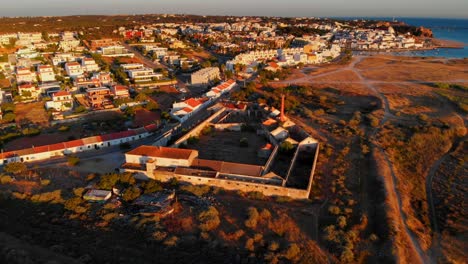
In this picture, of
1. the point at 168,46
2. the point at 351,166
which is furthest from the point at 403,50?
the point at 351,166

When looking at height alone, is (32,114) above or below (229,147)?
above

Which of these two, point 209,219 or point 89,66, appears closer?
point 209,219

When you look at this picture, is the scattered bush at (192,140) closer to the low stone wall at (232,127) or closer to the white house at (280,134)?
the low stone wall at (232,127)

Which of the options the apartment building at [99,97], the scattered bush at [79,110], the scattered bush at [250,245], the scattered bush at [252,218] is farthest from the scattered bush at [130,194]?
the apartment building at [99,97]

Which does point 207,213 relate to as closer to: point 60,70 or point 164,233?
point 164,233

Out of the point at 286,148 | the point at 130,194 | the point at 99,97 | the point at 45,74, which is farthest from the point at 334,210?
the point at 45,74

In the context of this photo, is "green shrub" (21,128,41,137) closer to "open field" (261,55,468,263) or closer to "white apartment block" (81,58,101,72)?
"open field" (261,55,468,263)

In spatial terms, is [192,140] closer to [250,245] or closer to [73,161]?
[73,161]
